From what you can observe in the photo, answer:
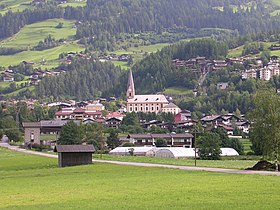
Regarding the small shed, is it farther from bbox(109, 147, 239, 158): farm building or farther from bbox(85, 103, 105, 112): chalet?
bbox(85, 103, 105, 112): chalet

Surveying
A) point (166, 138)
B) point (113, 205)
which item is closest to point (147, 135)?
point (166, 138)

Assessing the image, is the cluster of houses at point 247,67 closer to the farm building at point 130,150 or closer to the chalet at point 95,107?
the chalet at point 95,107

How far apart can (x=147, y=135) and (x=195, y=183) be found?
79.5m

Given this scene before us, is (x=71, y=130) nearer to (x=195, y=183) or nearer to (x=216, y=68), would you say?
(x=195, y=183)

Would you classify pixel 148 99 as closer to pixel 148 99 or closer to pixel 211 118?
pixel 148 99

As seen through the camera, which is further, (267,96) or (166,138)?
(166,138)

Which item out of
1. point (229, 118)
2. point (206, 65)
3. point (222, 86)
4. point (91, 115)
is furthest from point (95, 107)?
point (229, 118)

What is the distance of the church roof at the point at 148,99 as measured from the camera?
173750 mm

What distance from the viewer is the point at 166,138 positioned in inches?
4604

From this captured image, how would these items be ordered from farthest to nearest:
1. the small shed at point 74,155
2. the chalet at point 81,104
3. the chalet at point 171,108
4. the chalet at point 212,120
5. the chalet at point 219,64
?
the chalet at point 81,104 → the chalet at point 219,64 → the chalet at point 171,108 → the chalet at point 212,120 → the small shed at point 74,155

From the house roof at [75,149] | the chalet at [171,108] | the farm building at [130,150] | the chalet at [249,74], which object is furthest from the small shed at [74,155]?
the chalet at [249,74]

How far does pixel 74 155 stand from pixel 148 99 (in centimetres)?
11270

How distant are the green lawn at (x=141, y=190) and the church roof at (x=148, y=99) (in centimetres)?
12405

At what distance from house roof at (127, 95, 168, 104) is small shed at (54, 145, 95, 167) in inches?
4280
